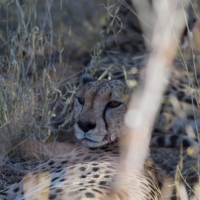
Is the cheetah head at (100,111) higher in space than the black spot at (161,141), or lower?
higher

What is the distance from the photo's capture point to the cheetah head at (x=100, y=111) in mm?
2791

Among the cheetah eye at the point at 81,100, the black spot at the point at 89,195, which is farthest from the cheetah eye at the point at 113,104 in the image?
the black spot at the point at 89,195

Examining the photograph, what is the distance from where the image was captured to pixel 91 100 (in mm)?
2883

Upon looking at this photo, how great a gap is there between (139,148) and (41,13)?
9.86 feet

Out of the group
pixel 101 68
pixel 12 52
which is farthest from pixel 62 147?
pixel 101 68

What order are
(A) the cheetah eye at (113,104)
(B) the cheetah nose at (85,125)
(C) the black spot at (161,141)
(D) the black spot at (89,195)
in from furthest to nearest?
(C) the black spot at (161,141)
(A) the cheetah eye at (113,104)
(B) the cheetah nose at (85,125)
(D) the black spot at (89,195)

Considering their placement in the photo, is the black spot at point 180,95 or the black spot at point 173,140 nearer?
the black spot at point 173,140

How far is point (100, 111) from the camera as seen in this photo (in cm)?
286

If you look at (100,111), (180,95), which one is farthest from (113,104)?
(180,95)

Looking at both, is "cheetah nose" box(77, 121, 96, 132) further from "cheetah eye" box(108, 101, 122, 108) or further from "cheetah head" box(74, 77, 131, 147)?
"cheetah eye" box(108, 101, 122, 108)

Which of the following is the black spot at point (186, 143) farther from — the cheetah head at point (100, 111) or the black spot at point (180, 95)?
the cheetah head at point (100, 111)

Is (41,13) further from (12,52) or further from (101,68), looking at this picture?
(12,52)

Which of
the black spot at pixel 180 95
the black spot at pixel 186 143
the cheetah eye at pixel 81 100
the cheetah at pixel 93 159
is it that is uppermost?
the cheetah eye at pixel 81 100

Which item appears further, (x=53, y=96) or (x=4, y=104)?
(x=53, y=96)
